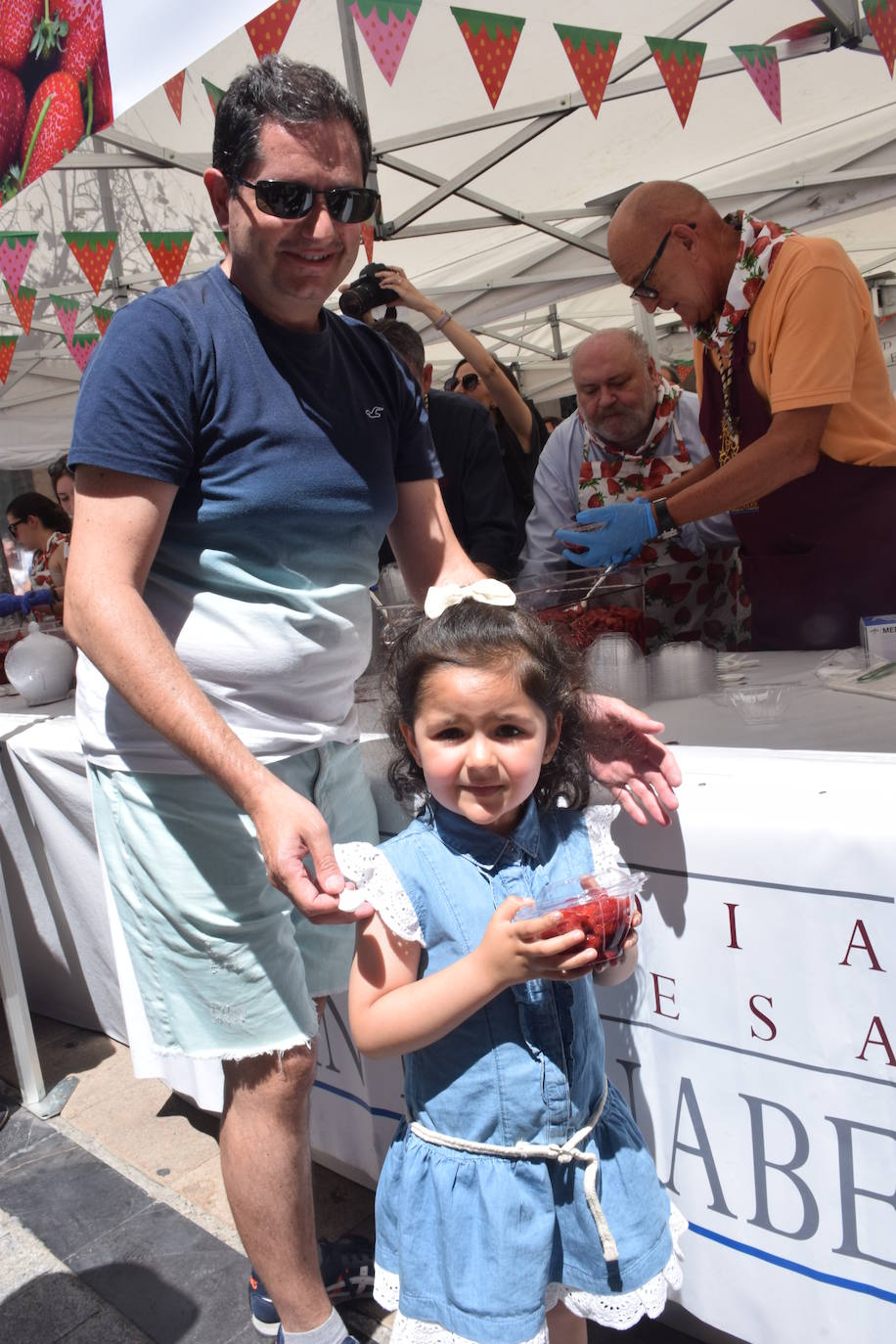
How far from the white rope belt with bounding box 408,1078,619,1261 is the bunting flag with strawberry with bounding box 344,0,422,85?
8.88 ft

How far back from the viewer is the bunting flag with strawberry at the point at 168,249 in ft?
14.2

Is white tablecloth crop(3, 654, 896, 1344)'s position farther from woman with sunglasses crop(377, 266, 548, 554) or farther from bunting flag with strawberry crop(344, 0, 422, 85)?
bunting flag with strawberry crop(344, 0, 422, 85)

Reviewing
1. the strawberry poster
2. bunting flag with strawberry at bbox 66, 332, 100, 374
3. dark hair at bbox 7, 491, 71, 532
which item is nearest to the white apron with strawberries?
the strawberry poster

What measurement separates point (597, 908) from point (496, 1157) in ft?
1.23

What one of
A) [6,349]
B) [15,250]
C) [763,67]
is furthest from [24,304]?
[763,67]

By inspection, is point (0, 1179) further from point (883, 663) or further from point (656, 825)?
point (883, 663)

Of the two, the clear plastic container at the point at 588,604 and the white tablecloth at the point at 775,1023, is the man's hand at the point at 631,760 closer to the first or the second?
the white tablecloth at the point at 775,1023

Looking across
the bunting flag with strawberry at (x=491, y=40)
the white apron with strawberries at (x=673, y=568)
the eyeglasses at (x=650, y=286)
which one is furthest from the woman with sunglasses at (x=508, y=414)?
the eyeglasses at (x=650, y=286)

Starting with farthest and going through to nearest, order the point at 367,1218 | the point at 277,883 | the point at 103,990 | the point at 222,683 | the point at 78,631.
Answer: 1. the point at 103,990
2. the point at 367,1218
3. the point at 222,683
4. the point at 78,631
5. the point at 277,883

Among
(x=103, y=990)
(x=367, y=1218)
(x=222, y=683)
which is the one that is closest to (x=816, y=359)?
(x=222, y=683)

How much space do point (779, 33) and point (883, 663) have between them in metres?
2.62

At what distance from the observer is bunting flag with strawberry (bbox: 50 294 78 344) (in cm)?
557

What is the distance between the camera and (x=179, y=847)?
1262mm

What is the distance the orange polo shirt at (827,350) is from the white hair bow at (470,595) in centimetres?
98
